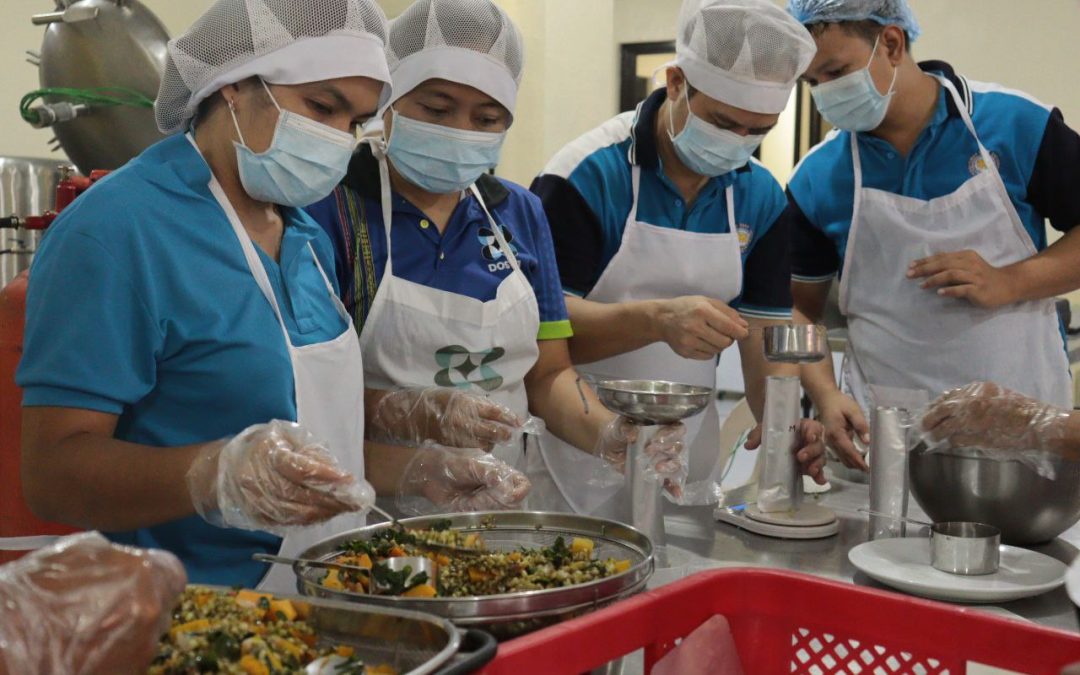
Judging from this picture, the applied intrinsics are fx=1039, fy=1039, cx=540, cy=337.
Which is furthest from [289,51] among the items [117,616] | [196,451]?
[117,616]

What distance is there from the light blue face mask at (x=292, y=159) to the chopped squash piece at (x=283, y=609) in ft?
2.42

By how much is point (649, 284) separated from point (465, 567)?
1282 mm

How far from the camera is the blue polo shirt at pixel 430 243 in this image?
6.04ft

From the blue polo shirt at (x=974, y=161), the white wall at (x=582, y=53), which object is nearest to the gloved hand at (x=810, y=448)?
the blue polo shirt at (x=974, y=161)

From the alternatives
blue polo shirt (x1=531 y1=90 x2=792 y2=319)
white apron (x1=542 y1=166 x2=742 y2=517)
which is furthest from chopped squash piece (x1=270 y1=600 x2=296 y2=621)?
blue polo shirt (x1=531 y1=90 x2=792 y2=319)

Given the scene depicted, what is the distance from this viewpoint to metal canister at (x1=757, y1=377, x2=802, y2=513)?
1.74 m

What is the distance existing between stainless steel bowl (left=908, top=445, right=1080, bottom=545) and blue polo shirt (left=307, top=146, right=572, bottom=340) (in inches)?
31.4

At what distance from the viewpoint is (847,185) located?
8.25 feet

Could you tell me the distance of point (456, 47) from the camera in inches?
71.7

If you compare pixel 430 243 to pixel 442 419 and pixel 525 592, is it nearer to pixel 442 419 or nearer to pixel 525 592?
pixel 442 419

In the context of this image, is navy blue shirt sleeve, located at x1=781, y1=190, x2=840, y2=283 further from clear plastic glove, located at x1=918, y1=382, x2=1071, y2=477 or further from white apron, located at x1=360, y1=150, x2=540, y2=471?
clear plastic glove, located at x1=918, y1=382, x2=1071, y2=477

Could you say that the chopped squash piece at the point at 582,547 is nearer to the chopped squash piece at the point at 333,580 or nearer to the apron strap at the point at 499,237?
the chopped squash piece at the point at 333,580

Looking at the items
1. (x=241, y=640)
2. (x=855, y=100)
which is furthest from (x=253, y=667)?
(x=855, y=100)

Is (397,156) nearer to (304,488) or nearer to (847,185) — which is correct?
(304,488)
